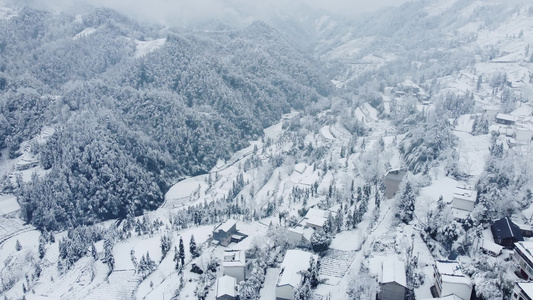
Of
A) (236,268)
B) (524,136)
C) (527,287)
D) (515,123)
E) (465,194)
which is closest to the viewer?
(527,287)

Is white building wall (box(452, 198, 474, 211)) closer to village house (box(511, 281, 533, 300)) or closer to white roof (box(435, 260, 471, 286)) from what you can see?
white roof (box(435, 260, 471, 286))

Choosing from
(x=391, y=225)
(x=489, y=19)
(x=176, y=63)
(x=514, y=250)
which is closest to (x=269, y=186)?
(x=391, y=225)

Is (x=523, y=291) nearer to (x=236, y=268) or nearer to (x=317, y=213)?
(x=236, y=268)

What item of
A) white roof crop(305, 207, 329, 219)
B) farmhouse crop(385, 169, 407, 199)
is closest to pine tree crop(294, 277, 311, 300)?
white roof crop(305, 207, 329, 219)

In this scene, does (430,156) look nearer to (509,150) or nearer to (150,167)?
(509,150)

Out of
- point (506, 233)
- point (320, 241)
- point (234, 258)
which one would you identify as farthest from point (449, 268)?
point (234, 258)

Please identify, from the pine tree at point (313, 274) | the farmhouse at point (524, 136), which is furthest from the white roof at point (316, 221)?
the farmhouse at point (524, 136)
